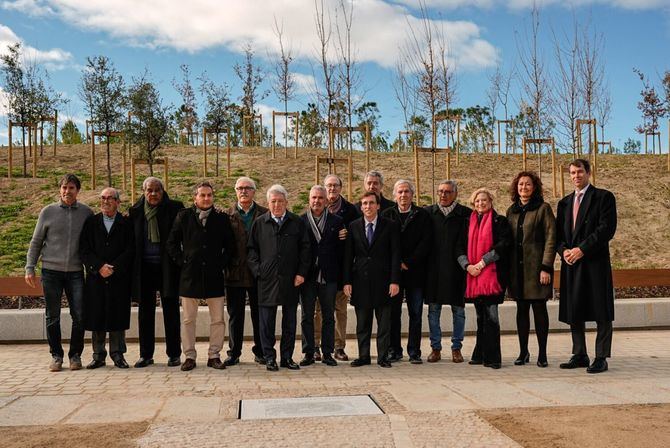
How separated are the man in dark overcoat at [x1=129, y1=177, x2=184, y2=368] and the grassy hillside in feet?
25.8

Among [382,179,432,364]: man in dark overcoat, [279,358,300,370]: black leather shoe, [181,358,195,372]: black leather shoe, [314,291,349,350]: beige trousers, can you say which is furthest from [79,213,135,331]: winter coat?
[382,179,432,364]: man in dark overcoat

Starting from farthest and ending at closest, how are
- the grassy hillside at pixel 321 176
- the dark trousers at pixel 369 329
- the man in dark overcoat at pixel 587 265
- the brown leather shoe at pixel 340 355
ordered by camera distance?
the grassy hillside at pixel 321 176 → the brown leather shoe at pixel 340 355 → the dark trousers at pixel 369 329 → the man in dark overcoat at pixel 587 265

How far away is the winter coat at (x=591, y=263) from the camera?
6859mm

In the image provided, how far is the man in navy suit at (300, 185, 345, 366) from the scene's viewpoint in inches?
280

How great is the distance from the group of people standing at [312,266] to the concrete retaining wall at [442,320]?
1.80 m

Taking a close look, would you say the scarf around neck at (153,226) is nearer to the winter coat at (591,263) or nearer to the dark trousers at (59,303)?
the dark trousers at (59,303)

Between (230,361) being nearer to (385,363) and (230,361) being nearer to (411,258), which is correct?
(385,363)

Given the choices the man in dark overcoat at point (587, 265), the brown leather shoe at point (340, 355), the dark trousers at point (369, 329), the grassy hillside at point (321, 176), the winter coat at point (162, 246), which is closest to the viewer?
the man in dark overcoat at point (587, 265)

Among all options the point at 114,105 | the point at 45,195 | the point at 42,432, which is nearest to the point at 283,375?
the point at 42,432

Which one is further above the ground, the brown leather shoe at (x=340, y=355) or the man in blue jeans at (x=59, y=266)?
the man in blue jeans at (x=59, y=266)

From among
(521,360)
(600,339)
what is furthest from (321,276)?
(600,339)

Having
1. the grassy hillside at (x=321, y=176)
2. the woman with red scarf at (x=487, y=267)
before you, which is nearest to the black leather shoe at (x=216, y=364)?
the woman with red scarf at (x=487, y=267)

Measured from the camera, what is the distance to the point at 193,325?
22.9 feet

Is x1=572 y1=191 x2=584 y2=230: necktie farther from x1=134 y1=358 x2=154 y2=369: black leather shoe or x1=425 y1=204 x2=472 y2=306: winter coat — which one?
x1=134 y1=358 x2=154 y2=369: black leather shoe
